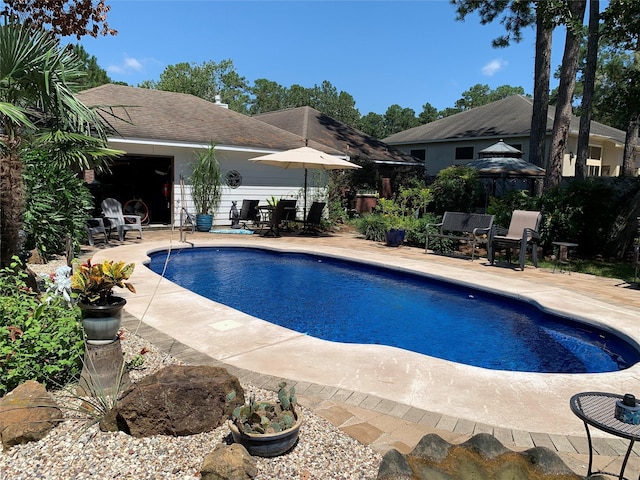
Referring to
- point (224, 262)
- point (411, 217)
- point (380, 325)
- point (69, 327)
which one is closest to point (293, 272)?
point (224, 262)

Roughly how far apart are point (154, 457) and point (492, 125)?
25.4 meters

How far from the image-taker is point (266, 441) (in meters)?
2.48

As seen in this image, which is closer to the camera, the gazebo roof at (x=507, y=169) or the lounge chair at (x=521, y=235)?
the lounge chair at (x=521, y=235)

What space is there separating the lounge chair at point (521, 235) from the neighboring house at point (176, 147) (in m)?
8.18

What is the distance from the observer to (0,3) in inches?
471

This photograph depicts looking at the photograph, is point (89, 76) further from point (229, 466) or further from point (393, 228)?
point (229, 466)

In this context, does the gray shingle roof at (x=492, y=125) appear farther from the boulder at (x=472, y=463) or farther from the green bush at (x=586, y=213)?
the boulder at (x=472, y=463)

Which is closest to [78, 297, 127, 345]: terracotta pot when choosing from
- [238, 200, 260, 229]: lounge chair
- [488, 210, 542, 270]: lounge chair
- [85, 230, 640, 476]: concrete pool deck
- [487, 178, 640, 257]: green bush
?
[85, 230, 640, 476]: concrete pool deck

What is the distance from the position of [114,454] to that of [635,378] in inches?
167

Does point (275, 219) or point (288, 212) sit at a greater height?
point (288, 212)

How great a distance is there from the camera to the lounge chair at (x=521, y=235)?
9.63 metres

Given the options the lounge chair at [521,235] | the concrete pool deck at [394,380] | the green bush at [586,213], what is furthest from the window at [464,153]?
the concrete pool deck at [394,380]

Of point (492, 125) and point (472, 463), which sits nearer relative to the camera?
point (472, 463)

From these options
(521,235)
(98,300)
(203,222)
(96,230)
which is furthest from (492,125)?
(98,300)
